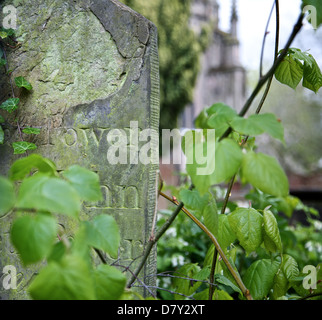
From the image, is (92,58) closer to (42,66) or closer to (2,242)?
(42,66)

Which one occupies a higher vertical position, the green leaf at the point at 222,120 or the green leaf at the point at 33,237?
the green leaf at the point at 222,120

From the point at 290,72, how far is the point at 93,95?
99 centimetres

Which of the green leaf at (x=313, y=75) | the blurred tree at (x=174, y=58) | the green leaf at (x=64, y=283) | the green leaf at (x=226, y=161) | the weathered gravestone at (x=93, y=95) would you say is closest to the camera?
the green leaf at (x=64, y=283)

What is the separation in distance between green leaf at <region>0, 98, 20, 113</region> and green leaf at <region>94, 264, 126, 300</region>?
1.35 metres

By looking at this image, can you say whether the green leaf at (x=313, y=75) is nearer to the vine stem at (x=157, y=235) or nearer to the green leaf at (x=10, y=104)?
the vine stem at (x=157, y=235)

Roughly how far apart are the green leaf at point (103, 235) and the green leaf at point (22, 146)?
1.14m

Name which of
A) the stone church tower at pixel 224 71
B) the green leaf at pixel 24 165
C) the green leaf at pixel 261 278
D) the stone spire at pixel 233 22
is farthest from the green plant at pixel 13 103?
the stone spire at pixel 233 22

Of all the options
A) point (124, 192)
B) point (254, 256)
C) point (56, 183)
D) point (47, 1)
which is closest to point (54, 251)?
point (56, 183)

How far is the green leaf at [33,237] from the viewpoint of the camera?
2.25ft

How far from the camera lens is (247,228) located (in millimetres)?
1336

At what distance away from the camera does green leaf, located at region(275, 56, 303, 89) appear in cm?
130

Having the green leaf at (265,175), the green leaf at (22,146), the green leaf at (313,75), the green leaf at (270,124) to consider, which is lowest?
the green leaf at (265,175)

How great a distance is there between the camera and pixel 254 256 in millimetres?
3133

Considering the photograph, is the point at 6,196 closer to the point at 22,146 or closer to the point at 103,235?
the point at 103,235
